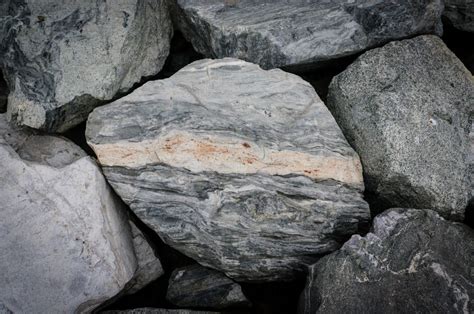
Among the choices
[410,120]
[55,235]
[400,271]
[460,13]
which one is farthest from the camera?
[460,13]

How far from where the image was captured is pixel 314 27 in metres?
2.37

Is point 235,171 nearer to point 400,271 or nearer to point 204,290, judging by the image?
point 204,290

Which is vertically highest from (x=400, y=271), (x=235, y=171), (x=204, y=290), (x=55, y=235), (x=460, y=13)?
(x=460, y=13)

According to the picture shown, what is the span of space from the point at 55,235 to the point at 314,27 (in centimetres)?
156

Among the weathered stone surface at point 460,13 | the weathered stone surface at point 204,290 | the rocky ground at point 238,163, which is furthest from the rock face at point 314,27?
the weathered stone surface at point 204,290

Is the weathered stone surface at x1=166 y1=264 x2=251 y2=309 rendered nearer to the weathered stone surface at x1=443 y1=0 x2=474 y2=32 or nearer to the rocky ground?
the rocky ground

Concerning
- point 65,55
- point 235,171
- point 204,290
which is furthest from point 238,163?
point 65,55

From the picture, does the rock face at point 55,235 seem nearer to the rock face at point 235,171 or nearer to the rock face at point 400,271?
the rock face at point 235,171

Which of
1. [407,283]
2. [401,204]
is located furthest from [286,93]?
[407,283]

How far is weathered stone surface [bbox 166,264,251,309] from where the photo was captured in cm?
228

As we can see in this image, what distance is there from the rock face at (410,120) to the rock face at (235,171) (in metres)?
0.12

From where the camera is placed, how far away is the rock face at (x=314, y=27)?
7.72 ft

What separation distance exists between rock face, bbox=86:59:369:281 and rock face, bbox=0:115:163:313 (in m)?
0.15

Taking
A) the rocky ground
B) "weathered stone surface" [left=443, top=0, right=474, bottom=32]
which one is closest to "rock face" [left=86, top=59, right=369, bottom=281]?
the rocky ground
